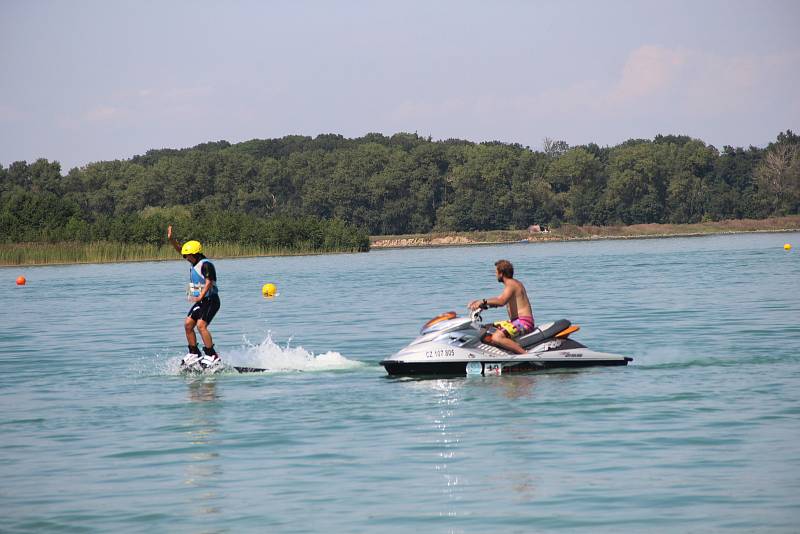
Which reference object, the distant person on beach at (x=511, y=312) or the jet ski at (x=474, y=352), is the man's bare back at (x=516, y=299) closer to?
the distant person on beach at (x=511, y=312)

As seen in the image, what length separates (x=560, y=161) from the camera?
144 metres

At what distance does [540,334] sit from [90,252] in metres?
53.0

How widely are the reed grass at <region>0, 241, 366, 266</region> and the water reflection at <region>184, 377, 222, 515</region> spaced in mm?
50433

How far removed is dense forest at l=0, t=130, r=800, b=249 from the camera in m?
129

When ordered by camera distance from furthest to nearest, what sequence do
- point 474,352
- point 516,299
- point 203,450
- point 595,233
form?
1. point 595,233
2. point 516,299
3. point 474,352
4. point 203,450

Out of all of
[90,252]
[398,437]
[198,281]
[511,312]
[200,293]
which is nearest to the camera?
[398,437]

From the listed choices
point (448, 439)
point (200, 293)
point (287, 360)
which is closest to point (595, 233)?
point (287, 360)

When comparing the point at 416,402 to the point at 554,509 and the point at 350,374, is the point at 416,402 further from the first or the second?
the point at 554,509

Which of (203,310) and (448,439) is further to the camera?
(203,310)

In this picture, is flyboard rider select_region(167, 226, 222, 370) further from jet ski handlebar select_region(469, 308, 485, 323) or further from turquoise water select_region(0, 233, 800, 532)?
jet ski handlebar select_region(469, 308, 485, 323)

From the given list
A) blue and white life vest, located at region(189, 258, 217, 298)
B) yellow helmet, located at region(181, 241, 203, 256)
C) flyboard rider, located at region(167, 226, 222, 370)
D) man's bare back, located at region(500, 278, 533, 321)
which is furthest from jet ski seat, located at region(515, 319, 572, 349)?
yellow helmet, located at region(181, 241, 203, 256)

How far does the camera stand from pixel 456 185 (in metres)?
142

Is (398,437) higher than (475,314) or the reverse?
the reverse

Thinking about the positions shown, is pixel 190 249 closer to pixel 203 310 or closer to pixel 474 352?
pixel 203 310
